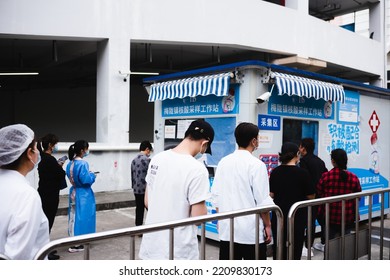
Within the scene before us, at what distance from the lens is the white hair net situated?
209 centimetres

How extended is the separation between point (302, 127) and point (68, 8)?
A: 23.1ft

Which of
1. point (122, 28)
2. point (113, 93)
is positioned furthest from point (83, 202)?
point (122, 28)

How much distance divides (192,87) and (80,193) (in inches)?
88.0

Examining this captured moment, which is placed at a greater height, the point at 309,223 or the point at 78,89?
the point at 78,89

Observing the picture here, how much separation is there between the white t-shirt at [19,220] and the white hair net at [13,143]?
0.17 metres

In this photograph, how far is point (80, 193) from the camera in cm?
537

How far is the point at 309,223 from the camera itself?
3.21m

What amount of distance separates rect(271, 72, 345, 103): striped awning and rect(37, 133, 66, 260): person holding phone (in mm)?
3164

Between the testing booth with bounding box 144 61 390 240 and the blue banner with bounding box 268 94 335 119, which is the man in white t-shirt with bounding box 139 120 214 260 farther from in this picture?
the blue banner with bounding box 268 94 335 119

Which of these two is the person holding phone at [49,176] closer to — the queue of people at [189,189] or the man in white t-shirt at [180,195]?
the queue of people at [189,189]

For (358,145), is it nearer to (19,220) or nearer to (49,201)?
(49,201)
